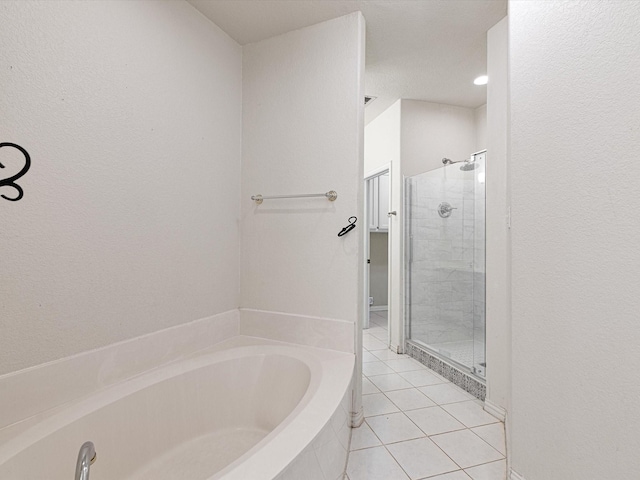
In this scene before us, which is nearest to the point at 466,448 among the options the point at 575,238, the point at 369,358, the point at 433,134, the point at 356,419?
the point at 356,419

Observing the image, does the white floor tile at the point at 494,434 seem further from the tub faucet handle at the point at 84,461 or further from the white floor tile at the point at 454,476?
the tub faucet handle at the point at 84,461

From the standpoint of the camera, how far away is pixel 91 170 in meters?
1.33

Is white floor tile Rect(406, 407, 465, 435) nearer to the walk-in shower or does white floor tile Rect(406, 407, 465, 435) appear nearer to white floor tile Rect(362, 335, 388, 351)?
the walk-in shower

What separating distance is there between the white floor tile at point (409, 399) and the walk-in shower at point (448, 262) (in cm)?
43

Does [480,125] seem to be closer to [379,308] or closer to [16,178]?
[379,308]

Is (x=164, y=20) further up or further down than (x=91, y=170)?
further up

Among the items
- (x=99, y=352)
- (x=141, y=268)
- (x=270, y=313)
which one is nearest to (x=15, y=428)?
(x=99, y=352)

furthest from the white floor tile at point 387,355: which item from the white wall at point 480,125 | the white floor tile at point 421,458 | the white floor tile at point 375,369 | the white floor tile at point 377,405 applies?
the white wall at point 480,125

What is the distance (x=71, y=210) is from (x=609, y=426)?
2017 mm

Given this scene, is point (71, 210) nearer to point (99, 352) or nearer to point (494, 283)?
point (99, 352)

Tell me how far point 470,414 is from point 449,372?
504 millimetres

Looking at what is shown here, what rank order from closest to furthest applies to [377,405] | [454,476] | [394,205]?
[454,476], [377,405], [394,205]

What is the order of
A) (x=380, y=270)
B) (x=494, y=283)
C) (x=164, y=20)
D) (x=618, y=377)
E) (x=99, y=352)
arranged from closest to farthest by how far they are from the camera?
(x=618, y=377) < (x=99, y=352) < (x=164, y=20) < (x=494, y=283) < (x=380, y=270)

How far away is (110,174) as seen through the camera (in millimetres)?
1404
